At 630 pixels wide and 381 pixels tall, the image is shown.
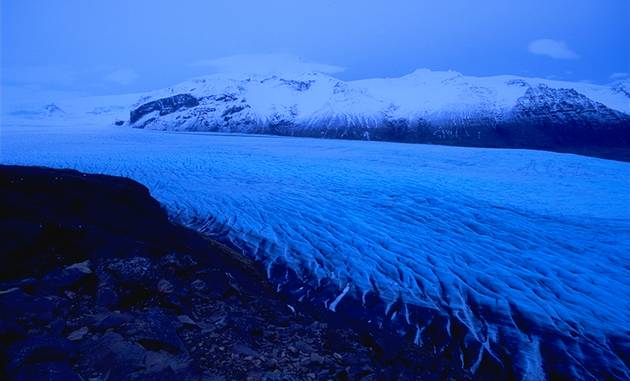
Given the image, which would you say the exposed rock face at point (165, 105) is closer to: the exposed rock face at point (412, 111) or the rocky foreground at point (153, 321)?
the exposed rock face at point (412, 111)

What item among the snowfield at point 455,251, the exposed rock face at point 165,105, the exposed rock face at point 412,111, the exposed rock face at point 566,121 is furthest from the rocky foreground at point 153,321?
the exposed rock face at point 165,105

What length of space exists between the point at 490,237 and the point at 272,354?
23.8ft

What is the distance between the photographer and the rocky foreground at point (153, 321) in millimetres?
3480

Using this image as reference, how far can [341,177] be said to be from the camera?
1778 centimetres

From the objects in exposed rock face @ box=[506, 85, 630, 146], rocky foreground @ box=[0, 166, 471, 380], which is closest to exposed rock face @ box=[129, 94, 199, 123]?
exposed rock face @ box=[506, 85, 630, 146]

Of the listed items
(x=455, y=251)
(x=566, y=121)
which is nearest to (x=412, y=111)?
(x=566, y=121)

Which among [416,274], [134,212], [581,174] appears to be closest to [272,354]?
[416,274]

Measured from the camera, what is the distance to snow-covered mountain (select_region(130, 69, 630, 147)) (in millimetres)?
57375

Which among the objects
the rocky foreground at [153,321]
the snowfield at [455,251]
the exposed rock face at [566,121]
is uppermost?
the exposed rock face at [566,121]

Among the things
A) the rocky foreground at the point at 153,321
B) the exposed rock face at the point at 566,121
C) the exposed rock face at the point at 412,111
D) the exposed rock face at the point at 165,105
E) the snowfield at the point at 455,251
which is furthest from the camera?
the exposed rock face at the point at 165,105

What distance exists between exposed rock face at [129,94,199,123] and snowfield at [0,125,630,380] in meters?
68.1

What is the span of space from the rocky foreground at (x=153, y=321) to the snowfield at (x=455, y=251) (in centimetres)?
89

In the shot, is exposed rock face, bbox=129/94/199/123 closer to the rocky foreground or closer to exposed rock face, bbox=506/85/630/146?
exposed rock face, bbox=506/85/630/146

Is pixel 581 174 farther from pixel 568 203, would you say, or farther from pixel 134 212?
pixel 134 212
